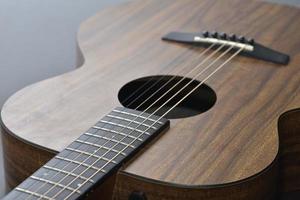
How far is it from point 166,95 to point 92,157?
282mm

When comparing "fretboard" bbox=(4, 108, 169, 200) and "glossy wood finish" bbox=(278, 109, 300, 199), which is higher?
"fretboard" bbox=(4, 108, 169, 200)

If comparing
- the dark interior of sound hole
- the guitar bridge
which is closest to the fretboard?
the dark interior of sound hole

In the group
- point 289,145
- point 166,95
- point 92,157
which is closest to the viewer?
point 92,157

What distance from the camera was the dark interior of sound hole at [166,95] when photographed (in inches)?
38.4

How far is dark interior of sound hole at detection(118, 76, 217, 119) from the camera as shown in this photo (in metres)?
0.98

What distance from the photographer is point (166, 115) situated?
0.98 metres

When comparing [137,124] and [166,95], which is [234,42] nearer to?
[166,95]

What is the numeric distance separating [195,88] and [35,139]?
0.28 meters

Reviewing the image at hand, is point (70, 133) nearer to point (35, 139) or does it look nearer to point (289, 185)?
point (35, 139)

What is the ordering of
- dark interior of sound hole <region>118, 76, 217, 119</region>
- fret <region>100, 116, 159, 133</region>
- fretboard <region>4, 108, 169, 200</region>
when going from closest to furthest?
fretboard <region>4, 108, 169, 200</region> → fret <region>100, 116, 159, 133</region> → dark interior of sound hole <region>118, 76, 217, 119</region>

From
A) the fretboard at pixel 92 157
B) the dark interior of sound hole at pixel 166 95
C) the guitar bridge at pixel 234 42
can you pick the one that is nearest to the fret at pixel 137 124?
the fretboard at pixel 92 157

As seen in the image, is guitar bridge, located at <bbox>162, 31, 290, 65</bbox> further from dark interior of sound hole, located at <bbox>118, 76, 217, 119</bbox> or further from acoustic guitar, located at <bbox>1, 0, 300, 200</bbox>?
dark interior of sound hole, located at <bbox>118, 76, 217, 119</bbox>

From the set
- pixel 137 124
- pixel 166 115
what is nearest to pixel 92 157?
pixel 137 124

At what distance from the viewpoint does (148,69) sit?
1007mm
